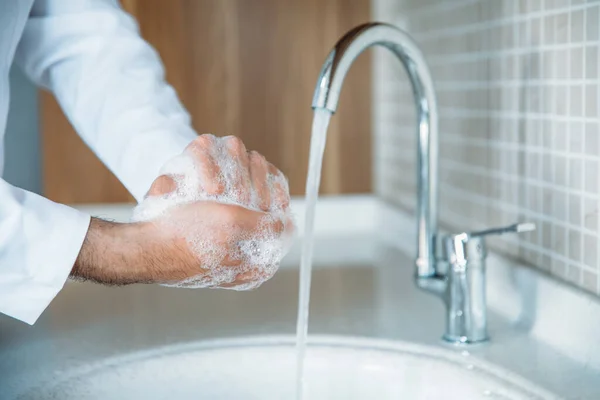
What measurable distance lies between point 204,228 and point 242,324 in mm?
314

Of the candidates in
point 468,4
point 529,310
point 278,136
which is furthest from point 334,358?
point 278,136

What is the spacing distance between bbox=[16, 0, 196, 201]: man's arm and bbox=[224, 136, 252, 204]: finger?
17 cm

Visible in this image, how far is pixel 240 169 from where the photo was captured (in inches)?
27.0

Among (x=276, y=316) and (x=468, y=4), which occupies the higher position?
(x=468, y=4)

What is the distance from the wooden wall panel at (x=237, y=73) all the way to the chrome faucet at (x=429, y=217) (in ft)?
1.97

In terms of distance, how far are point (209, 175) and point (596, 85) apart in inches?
13.5

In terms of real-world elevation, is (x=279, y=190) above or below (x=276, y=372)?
above

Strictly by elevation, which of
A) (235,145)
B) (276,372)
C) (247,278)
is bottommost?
(276,372)

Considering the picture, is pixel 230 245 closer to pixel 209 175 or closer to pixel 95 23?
pixel 209 175

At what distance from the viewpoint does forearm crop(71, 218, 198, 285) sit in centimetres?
64

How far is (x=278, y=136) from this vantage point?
1.45 m

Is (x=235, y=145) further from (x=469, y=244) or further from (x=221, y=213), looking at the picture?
(x=469, y=244)

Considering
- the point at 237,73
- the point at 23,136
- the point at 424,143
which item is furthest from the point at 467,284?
the point at 23,136

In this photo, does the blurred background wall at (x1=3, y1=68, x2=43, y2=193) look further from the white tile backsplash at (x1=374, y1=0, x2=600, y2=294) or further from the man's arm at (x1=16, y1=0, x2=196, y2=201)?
the white tile backsplash at (x1=374, y1=0, x2=600, y2=294)
